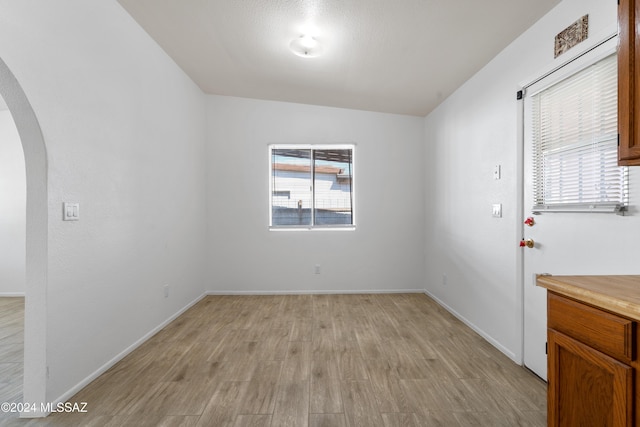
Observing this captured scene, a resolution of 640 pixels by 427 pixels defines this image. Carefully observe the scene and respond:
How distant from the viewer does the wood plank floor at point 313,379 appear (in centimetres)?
173

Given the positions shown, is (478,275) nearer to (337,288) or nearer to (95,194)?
(337,288)

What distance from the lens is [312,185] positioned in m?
4.57

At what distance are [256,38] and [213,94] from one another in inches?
72.7

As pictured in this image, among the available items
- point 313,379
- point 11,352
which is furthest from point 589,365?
point 11,352

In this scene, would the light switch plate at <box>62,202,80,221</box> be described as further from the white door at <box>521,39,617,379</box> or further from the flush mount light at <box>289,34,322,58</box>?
the white door at <box>521,39,617,379</box>

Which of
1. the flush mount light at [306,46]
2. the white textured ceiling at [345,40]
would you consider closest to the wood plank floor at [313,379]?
the white textured ceiling at [345,40]

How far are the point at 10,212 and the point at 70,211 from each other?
3768 mm

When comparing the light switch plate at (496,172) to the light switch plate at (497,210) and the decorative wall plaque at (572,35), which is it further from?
the decorative wall plaque at (572,35)

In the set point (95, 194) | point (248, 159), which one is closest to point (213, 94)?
point (248, 159)

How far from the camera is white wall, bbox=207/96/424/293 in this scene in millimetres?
4418

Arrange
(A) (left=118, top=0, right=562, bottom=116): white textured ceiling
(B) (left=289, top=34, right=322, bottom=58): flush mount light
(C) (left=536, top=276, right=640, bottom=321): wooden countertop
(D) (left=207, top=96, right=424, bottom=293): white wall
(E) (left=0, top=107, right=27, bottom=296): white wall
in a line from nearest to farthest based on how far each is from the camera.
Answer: (C) (left=536, top=276, right=640, bottom=321): wooden countertop < (A) (left=118, top=0, right=562, bottom=116): white textured ceiling < (B) (left=289, top=34, right=322, bottom=58): flush mount light < (E) (left=0, top=107, right=27, bottom=296): white wall < (D) (left=207, top=96, right=424, bottom=293): white wall

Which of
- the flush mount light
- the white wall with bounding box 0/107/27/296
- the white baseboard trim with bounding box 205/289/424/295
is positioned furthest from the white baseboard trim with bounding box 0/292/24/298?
the flush mount light

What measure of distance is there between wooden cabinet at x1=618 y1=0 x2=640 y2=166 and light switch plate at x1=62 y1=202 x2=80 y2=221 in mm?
2998

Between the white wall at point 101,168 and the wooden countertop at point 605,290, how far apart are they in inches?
105
